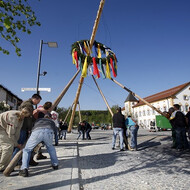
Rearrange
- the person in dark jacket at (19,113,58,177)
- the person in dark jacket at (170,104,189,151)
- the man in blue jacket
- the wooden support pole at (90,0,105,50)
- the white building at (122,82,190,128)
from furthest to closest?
the white building at (122,82,190,128) < the wooden support pole at (90,0,105,50) < the man in blue jacket < the person in dark jacket at (170,104,189,151) < the person in dark jacket at (19,113,58,177)

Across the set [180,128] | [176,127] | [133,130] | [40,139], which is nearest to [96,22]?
[133,130]

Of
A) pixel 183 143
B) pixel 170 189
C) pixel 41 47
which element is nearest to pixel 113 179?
pixel 170 189

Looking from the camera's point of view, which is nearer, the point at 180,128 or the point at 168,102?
the point at 180,128

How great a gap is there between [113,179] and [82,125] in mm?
10015

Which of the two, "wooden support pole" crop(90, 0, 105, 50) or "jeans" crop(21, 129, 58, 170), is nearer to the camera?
"jeans" crop(21, 129, 58, 170)

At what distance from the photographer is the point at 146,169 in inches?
156

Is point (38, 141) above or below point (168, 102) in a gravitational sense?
below

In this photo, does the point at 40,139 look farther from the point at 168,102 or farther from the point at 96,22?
the point at 168,102

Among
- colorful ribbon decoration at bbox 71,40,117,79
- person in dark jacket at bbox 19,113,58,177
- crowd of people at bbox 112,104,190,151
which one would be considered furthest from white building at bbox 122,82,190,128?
person in dark jacket at bbox 19,113,58,177

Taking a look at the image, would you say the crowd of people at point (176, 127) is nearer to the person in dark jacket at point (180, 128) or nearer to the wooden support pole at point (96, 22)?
the person in dark jacket at point (180, 128)

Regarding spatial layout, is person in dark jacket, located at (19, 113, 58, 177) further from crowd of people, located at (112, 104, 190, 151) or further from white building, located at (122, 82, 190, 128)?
white building, located at (122, 82, 190, 128)

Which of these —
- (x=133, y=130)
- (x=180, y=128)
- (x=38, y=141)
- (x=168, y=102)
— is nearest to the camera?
(x=38, y=141)

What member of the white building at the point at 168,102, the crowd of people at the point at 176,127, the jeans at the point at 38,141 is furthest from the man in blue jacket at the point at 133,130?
the white building at the point at 168,102

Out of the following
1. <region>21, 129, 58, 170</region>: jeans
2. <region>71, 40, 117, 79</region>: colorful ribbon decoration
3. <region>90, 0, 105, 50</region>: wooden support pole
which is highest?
<region>90, 0, 105, 50</region>: wooden support pole
